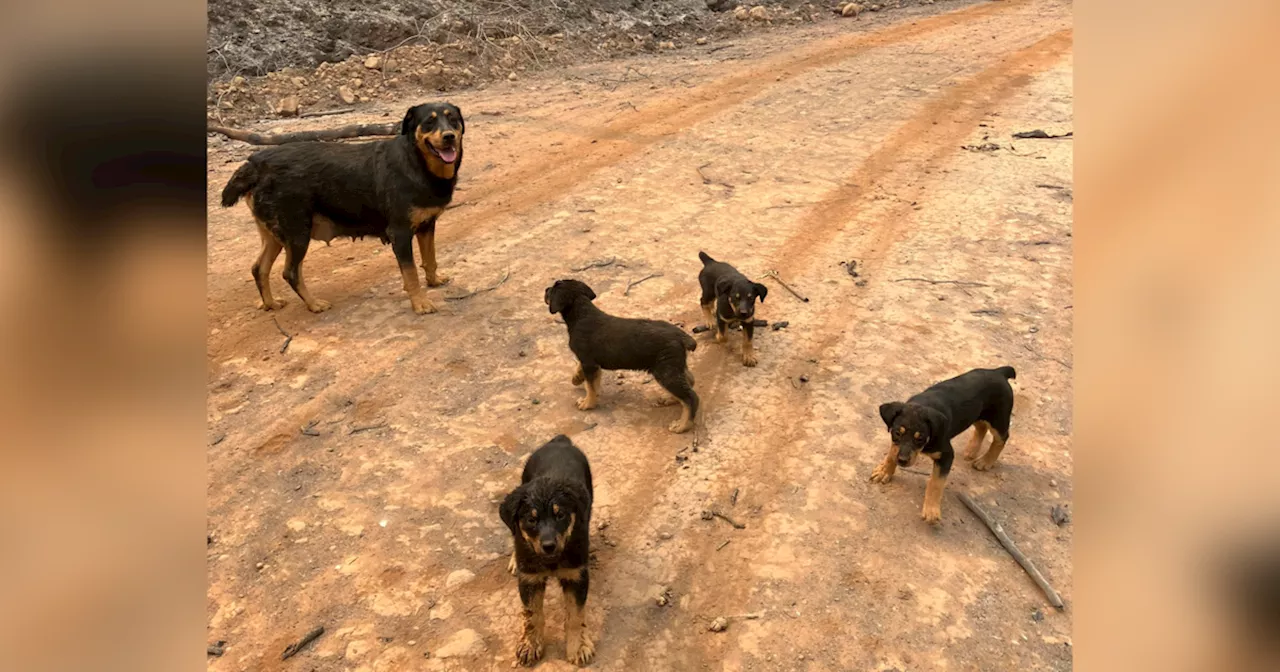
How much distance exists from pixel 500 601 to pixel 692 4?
1975 centimetres

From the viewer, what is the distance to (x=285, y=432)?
6336 mm

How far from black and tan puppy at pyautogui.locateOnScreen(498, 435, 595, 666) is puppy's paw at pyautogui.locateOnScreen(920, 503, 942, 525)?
235 cm

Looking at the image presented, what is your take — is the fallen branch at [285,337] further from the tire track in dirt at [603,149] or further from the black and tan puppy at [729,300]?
the black and tan puppy at [729,300]

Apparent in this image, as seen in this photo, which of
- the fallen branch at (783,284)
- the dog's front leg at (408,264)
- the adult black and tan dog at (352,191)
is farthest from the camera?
the fallen branch at (783,284)

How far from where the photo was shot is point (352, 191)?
7.89 m

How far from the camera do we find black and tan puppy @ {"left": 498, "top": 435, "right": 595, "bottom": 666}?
14.0ft

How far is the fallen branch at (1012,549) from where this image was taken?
485 centimetres

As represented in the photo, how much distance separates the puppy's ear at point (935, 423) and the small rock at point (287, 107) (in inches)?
477

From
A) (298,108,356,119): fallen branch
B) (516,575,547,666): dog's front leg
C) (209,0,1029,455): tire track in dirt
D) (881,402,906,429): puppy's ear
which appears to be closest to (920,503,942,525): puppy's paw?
(881,402,906,429): puppy's ear

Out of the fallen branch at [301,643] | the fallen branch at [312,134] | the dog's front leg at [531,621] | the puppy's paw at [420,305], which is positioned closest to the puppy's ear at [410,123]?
the puppy's paw at [420,305]

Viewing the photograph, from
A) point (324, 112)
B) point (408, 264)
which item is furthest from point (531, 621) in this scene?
point (324, 112)
